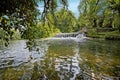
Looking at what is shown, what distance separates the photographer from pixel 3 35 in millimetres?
5516

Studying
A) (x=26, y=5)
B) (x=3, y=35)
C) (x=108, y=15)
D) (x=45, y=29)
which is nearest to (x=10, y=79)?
(x=45, y=29)

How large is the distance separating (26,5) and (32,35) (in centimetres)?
98

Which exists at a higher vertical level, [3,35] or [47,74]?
[3,35]

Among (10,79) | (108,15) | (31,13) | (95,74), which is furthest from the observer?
(108,15)

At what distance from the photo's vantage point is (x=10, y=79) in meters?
8.10

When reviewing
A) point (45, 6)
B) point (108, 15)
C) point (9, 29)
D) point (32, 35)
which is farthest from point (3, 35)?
point (108, 15)

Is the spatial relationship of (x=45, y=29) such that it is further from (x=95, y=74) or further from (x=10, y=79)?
(x=95, y=74)

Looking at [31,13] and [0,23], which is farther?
[31,13]

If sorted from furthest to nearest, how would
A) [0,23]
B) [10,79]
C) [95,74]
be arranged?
[95,74] → [10,79] → [0,23]

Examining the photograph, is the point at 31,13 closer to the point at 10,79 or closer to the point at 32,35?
the point at 32,35

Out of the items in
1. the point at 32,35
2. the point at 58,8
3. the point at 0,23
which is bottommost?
the point at 32,35

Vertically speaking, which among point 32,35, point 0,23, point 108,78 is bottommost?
point 108,78

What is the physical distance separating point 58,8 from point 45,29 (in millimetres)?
910

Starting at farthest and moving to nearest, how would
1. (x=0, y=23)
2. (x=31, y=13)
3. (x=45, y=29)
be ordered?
1. (x=45, y=29)
2. (x=31, y=13)
3. (x=0, y=23)
